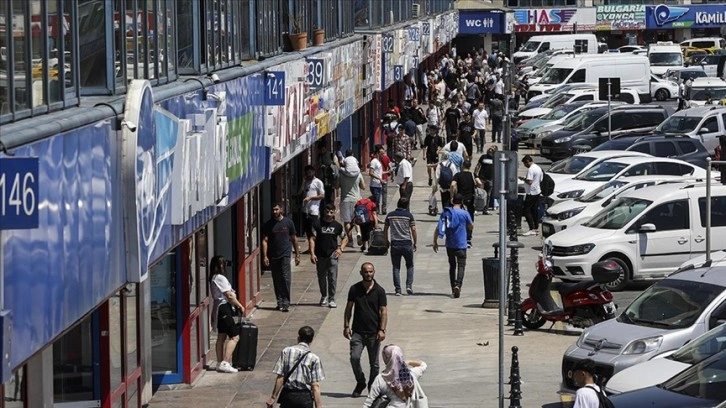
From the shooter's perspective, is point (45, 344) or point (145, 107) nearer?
point (45, 344)

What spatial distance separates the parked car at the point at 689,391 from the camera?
46.1 ft

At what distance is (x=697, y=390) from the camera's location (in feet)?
46.9

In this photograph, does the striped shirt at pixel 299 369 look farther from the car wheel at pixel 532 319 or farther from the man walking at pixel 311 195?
the man walking at pixel 311 195

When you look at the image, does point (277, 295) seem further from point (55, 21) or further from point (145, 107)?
point (55, 21)

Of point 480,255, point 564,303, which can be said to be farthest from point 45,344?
point 480,255

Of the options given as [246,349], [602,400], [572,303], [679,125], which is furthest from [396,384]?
[679,125]

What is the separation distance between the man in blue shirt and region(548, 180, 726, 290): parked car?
1789 millimetres

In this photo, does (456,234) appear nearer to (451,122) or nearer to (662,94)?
(451,122)

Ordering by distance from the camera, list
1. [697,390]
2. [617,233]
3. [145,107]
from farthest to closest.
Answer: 1. [617,233]
2. [697,390]
3. [145,107]

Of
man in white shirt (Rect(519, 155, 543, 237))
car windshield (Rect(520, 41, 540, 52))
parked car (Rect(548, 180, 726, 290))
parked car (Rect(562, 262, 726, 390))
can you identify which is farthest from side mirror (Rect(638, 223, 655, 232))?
car windshield (Rect(520, 41, 540, 52))

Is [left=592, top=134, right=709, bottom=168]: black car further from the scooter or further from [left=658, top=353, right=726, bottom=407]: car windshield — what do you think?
[left=658, top=353, right=726, bottom=407]: car windshield

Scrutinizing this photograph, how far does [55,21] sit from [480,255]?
1843 cm

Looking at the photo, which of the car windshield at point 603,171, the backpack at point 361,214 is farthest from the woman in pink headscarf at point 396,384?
the car windshield at point 603,171

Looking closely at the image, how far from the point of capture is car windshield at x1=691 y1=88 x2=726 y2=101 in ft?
181
